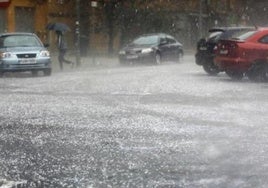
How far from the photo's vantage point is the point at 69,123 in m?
10.9

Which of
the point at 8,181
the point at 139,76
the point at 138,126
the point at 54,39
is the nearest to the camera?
the point at 8,181

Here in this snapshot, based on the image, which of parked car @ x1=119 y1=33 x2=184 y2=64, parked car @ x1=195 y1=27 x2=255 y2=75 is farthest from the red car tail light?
parked car @ x1=119 y1=33 x2=184 y2=64

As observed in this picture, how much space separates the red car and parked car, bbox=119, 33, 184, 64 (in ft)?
37.9

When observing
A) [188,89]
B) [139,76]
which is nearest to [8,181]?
[188,89]

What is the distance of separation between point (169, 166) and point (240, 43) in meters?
12.2

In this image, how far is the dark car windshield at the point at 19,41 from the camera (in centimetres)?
2384

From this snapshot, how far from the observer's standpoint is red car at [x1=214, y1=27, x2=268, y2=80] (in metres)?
19.1

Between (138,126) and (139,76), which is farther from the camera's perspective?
(139,76)

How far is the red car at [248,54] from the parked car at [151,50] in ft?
37.9

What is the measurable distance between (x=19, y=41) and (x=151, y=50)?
8519 millimetres

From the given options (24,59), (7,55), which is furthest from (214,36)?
(7,55)

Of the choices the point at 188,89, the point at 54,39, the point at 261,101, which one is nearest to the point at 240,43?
the point at 188,89

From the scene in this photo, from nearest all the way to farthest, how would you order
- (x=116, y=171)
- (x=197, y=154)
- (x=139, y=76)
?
(x=116, y=171) → (x=197, y=154) → (x=139, y=76)

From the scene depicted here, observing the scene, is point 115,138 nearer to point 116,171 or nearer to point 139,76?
point 116,171
